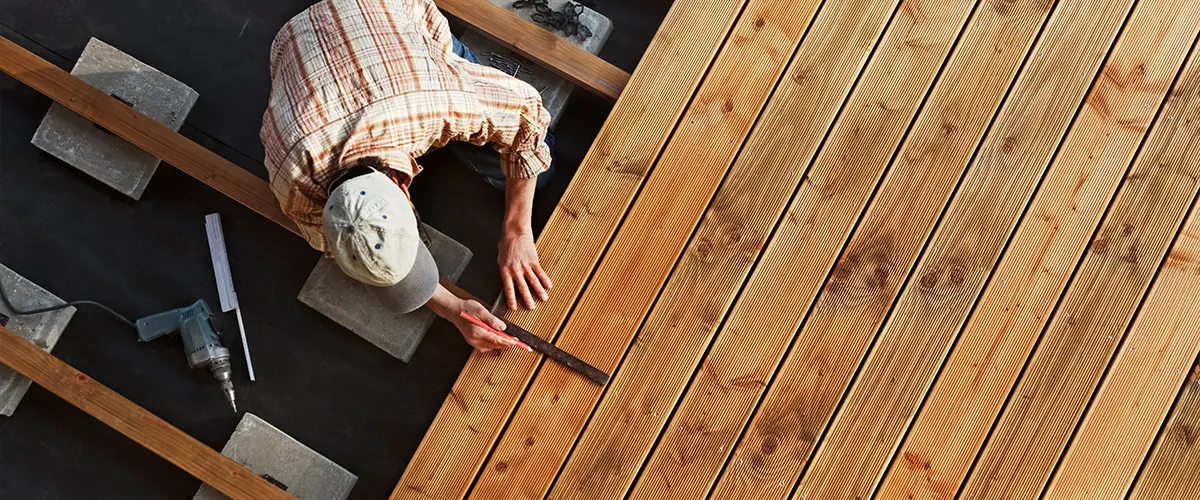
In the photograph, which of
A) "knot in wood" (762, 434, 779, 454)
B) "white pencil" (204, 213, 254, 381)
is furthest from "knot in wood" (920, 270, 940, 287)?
"white pencil" (204, 213, 254, 381)

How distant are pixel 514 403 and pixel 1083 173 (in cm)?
148

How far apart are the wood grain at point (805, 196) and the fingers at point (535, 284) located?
0.34 meters

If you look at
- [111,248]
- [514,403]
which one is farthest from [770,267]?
[111,248]

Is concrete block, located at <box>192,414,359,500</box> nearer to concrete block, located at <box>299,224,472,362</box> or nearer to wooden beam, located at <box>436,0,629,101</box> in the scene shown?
concrete block, located at <box>299,224,472,362</box>

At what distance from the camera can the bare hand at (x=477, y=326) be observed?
6.14 feet

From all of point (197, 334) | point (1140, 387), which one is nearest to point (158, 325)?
point (197, 334)

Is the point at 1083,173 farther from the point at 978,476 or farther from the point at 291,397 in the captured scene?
the point at 291,397

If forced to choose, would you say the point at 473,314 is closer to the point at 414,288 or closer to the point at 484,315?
the point at 484,315

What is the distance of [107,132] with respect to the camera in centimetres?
212


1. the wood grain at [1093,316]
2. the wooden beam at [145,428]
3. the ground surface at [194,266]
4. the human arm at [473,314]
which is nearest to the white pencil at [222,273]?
the ground surface at [194,266]

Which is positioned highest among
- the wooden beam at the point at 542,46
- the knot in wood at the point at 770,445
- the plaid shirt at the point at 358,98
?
the wooden beam at the point at 542,46

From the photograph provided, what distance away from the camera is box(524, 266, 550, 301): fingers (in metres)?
1.93

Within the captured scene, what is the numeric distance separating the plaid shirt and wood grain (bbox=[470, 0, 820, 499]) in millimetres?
520

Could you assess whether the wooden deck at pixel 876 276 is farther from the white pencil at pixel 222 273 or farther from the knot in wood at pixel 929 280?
the white pencil at pixel 222 273
